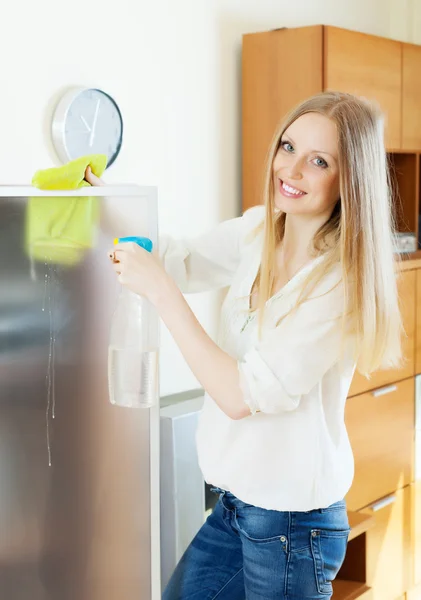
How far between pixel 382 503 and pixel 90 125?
1.65 meters

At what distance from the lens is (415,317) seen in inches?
121

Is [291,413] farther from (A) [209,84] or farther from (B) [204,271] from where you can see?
(A) [209,84]

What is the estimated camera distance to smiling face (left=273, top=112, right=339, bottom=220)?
1670mm

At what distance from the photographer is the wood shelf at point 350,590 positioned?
2666 mm

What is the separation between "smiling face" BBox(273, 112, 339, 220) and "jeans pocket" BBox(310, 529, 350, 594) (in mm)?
662

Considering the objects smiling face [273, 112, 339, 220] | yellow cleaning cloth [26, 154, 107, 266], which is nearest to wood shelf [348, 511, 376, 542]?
smiling face [273, 112, 339, 220]

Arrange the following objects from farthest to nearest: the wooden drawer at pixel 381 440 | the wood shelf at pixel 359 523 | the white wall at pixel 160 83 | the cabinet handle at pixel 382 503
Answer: the cabinet handle at pixel 382 503 → the wooden drawer at pixel 381 440 → the wood shelf at pixel 359 523 → the white wall at pixel 160 83

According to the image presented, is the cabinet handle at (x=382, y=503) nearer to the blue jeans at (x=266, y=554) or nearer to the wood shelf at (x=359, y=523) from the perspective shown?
the wood shelf at (x=359, y=523)

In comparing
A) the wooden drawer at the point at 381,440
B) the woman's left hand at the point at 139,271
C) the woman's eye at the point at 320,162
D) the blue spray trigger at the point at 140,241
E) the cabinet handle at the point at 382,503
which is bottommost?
the cabinet handle at the point at 382,503

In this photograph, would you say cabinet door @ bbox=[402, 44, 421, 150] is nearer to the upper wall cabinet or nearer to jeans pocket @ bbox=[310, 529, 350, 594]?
the upper wall cabinet

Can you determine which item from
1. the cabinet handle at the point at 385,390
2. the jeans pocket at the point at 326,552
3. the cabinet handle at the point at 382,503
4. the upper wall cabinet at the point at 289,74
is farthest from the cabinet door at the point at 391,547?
the upper wall cabinet at the point at 289,74

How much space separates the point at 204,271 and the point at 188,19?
3.11 ft

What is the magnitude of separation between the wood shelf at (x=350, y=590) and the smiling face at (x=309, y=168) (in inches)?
57.1

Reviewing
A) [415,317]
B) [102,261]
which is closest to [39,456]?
[102,261]
